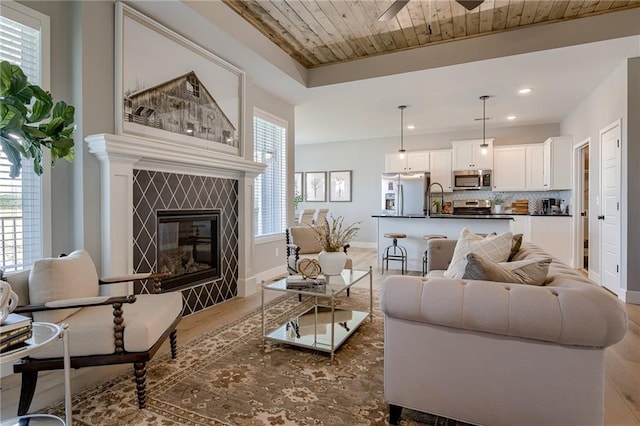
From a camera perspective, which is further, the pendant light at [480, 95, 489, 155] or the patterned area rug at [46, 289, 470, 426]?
the pendant light at [480, 95, 489, 155]

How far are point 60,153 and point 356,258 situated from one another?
5838 millimetres

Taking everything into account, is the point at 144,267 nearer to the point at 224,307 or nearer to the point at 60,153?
the point at 224,307

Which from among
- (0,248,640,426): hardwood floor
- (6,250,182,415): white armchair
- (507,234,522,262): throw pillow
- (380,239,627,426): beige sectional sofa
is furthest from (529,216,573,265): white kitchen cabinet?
(6,250,182,415): white armchair

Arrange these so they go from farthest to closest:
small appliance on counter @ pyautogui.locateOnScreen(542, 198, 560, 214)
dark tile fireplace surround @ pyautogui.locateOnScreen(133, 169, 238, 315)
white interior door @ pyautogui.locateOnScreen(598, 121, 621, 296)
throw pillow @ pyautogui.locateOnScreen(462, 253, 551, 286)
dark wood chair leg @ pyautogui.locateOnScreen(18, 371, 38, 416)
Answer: small appliance on counter @ pyautogui.locateOnScreen(542, 198, 560, 214), white interior door @ pyautogui.locateOnScreen(598, 121, 621, 296), dark tile fireplace surround @ pyautogui.locateOnScreen(133, 169, 238, 315), dark wood chair leg @ pyautogui.locateOnScreen(18, 371, 38, 416), throw pillow @ pyautogui.locateOnScreen(462, 253, 551, 286)

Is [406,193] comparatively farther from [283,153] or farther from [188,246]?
[188,246]

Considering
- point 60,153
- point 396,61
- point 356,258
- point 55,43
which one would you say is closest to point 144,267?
point 60,153

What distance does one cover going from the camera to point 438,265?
11.5 ft

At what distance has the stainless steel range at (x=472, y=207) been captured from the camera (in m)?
7.40

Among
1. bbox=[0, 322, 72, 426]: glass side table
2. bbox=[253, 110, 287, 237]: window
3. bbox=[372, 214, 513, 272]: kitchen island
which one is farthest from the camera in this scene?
bbox=[372, 214, 513, 272]: kitchen island

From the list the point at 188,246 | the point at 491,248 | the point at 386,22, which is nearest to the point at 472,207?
the point at 386,22

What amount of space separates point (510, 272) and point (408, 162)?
6374mm

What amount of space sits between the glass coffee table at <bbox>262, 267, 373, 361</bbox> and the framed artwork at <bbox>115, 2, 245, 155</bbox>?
1.77 metres

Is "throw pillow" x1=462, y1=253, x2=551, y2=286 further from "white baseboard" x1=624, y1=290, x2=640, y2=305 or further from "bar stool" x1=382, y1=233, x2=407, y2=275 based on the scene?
"bar stool" x1=382, y1=233, x2=407, y2=275

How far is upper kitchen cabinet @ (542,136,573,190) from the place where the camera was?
6074mm
